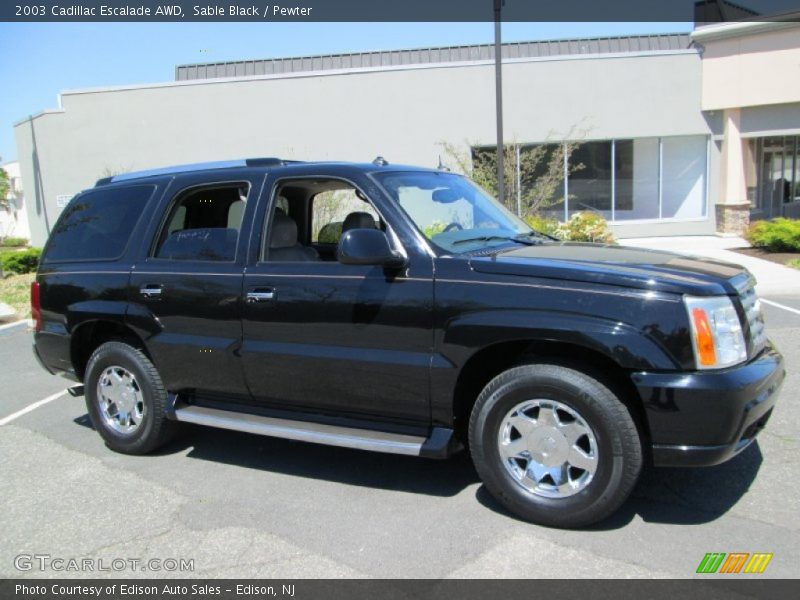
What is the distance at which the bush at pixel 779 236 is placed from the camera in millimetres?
14172

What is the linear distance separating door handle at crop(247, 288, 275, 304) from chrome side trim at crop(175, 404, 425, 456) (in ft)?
2.53

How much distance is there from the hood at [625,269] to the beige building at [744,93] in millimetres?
16102

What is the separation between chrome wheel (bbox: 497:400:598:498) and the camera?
3.53m

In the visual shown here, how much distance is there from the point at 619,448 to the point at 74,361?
4128mm

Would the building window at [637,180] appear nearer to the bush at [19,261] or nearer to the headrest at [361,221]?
the bush at [19,261]

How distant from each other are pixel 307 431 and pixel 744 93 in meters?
17.7

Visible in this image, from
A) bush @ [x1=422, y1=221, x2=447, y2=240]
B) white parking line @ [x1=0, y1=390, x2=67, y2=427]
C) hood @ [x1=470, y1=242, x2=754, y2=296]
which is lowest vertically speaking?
white parking line @ [x1=0, y1=390, x2=67, y2=427]

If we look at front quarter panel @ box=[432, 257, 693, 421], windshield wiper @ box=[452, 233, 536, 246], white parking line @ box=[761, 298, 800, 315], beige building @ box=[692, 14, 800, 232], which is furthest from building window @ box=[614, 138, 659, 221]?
front quarter panel @ box=[432, 257, 693, 421]

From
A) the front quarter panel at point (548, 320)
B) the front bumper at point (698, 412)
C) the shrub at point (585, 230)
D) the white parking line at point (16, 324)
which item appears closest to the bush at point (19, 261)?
the white parking line at point (16, 324)

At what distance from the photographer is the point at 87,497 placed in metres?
4.35

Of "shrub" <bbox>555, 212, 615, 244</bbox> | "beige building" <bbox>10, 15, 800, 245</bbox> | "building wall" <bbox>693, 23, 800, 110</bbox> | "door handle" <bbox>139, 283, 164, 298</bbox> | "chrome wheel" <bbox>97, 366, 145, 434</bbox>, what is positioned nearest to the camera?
"door handle" <bbox>139, 283, 164, 298</bbox>

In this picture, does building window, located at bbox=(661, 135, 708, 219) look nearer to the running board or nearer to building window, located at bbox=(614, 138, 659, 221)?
building window, located at bbox=(614, 138, 659, 221)

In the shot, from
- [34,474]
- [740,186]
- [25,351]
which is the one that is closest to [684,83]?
[740,186]

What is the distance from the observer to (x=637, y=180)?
19.4 meters
